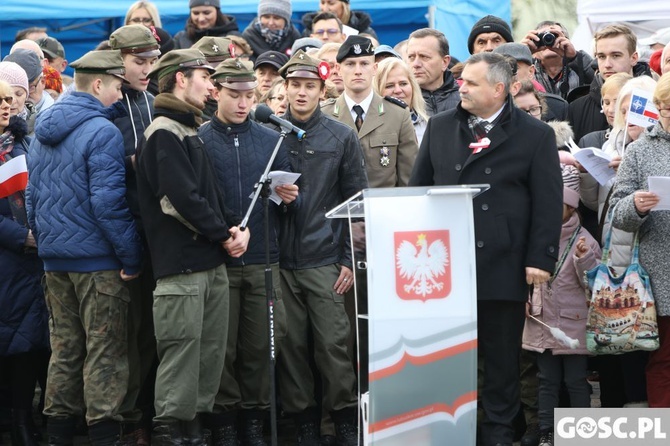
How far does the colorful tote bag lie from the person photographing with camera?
123 inches

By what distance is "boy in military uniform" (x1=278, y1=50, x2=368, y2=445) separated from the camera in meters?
8.02

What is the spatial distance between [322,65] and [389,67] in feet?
3.28

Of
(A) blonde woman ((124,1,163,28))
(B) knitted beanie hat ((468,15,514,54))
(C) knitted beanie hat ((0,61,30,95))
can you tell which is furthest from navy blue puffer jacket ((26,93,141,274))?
(A) blonde woman ((124,1,163,28))

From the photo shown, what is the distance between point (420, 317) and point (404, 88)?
2.99 metres

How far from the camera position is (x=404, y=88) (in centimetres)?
905

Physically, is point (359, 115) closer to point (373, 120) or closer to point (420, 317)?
Answer: point (373, 120)

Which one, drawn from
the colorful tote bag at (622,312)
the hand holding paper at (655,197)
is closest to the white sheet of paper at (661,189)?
the hand holding paper at (655,197)

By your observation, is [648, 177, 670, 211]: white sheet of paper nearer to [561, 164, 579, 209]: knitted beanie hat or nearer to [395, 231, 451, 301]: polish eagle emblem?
[561, 164, 579, 209]: knitted beanie hat

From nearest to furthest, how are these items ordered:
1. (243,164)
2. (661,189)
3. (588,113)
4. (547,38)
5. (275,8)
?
(661,189)
(243,164)
(588,113)
(547,38)
(275,8)

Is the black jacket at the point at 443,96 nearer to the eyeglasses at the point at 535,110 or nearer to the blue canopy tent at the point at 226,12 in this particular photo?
the eyeglasses at the point at 535,110

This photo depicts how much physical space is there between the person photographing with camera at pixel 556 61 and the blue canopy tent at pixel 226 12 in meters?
3.62

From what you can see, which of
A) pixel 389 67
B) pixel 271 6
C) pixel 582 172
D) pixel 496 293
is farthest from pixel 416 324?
pixel 271 6

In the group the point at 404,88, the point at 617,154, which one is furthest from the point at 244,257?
the point at 617,154

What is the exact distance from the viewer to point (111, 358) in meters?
7.59
